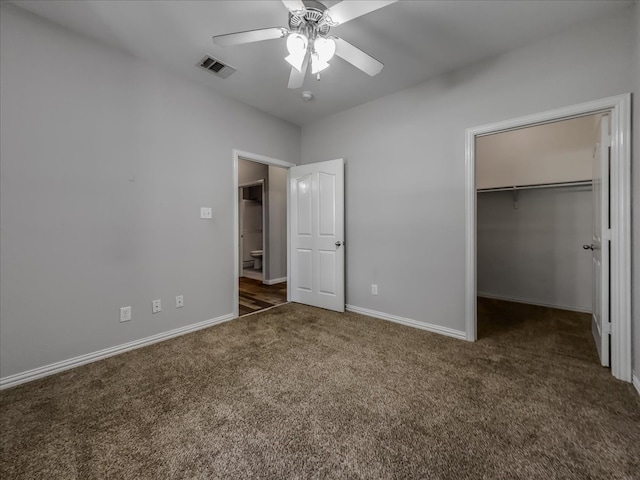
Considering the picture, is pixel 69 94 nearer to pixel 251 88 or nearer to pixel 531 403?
pixel 251 88

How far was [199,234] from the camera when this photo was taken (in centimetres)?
282

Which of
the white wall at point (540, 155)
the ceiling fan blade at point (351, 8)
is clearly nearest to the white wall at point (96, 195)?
the ceiling fan blade at point (351, 8)

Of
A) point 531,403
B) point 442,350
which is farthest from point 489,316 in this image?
point 531,403

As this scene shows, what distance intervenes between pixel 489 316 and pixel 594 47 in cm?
264

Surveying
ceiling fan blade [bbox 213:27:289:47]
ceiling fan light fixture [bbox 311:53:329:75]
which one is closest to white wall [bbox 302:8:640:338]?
ceiling fan light fixture [bbox 311:53:329:75]

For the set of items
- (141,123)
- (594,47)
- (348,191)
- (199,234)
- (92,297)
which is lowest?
(92,297)

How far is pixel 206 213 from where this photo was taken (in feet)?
9.43

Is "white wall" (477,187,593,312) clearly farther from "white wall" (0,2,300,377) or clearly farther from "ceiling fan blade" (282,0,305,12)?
"white wall" (0,2,300,377)

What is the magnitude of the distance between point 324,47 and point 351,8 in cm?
25

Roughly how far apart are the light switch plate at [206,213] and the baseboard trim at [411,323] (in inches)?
78.5

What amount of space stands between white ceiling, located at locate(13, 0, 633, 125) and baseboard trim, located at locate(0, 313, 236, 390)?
2531 mm

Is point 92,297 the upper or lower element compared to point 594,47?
lower

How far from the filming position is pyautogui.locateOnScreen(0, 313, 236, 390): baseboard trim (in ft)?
5.92

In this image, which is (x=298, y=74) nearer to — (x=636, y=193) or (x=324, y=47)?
(x=324, y=47)
